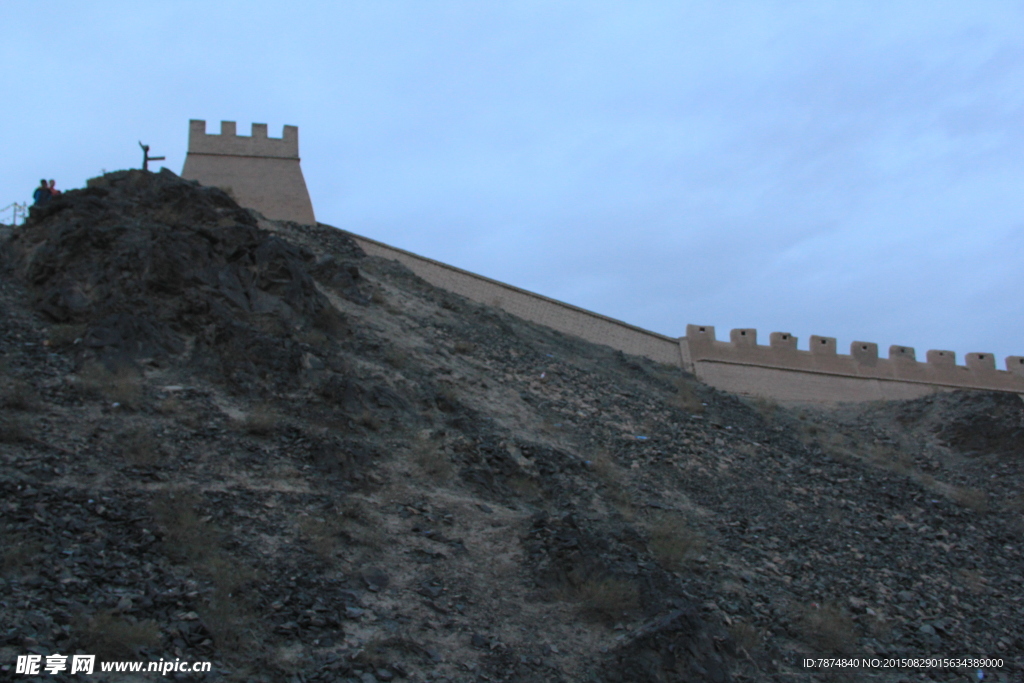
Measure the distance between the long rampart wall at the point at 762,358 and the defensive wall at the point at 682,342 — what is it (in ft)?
0.08

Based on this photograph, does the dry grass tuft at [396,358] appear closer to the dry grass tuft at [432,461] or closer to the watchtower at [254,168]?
the dry grass tuft at [432,461]

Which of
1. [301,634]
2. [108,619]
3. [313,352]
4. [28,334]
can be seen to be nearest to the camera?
[108,619]

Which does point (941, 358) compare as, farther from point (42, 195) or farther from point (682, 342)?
point (42, 195)

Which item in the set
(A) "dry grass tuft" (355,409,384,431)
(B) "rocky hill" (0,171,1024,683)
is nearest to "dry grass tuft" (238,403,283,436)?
(B) "rocky hill" (0,171,1024,683)

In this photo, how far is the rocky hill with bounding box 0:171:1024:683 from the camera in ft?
29.5

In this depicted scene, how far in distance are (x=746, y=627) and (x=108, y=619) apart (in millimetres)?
6184

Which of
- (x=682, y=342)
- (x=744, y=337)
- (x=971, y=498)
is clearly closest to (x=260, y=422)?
(x=971, y=498)

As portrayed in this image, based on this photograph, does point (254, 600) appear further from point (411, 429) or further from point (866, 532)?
point (866, 532)

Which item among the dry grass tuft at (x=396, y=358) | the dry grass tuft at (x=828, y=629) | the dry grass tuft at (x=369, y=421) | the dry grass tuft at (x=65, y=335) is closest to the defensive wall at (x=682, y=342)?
the dry grass tuft at (x=396, y=358)

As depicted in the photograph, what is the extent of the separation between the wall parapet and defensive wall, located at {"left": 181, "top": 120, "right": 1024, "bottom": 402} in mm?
24

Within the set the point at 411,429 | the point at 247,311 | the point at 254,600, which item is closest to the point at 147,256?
the point at 247,311

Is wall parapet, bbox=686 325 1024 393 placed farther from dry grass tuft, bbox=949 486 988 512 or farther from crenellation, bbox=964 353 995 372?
dry grass tuft, bbox=949 486 988 512

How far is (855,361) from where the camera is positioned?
2614 centimetres

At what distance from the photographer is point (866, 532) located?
1436 centimetres
